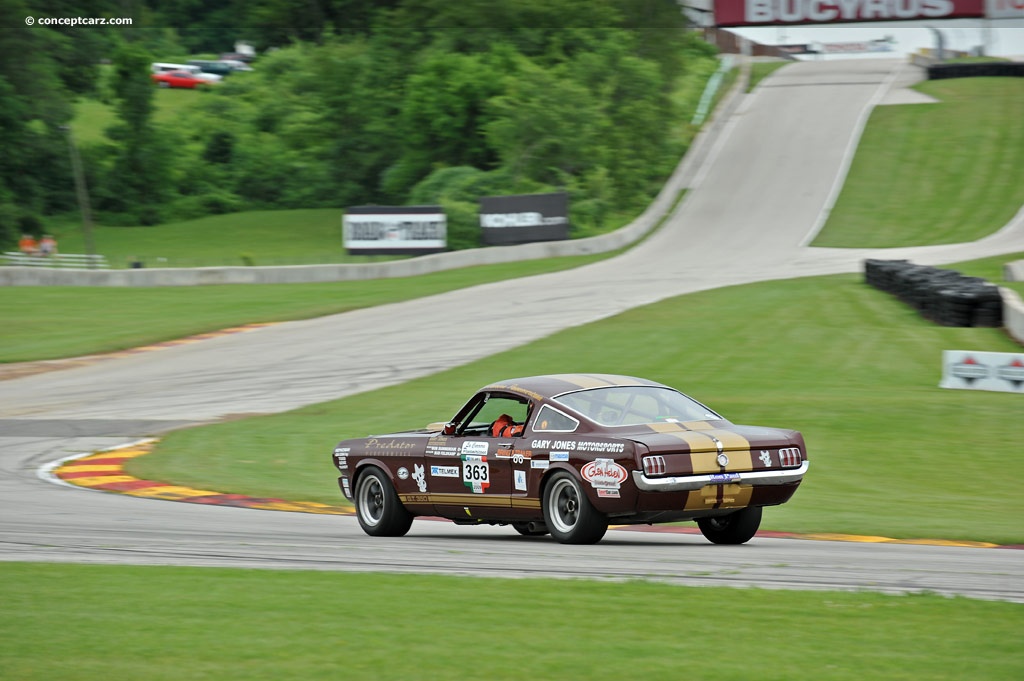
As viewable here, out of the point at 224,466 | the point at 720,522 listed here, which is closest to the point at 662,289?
the point at 224,466

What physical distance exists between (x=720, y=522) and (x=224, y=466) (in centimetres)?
816

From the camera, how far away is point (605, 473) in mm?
9242

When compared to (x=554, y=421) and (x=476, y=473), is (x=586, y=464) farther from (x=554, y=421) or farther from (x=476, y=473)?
(x=476, y=473)

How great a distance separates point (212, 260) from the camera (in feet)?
176

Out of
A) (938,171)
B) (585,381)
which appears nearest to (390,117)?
(938,171)

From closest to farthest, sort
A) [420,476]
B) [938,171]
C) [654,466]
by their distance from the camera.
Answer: [654,466]
[420,476]
[938,171]

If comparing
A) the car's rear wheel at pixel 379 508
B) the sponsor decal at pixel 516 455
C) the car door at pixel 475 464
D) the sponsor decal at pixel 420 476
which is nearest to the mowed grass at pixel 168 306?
the car's rear wheel at pixel 379 508

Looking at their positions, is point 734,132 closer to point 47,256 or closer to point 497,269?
point 497,269

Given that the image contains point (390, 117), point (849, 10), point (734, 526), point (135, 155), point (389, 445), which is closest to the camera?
point (734, 526)

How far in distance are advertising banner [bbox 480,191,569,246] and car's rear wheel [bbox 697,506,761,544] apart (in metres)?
38.6

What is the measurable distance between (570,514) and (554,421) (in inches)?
28.6

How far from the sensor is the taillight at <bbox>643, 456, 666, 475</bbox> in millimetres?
9055

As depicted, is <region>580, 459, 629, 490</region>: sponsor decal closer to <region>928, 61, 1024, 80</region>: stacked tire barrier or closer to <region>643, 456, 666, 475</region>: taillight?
<region>643, 456, 666, 475</region>: taillight
